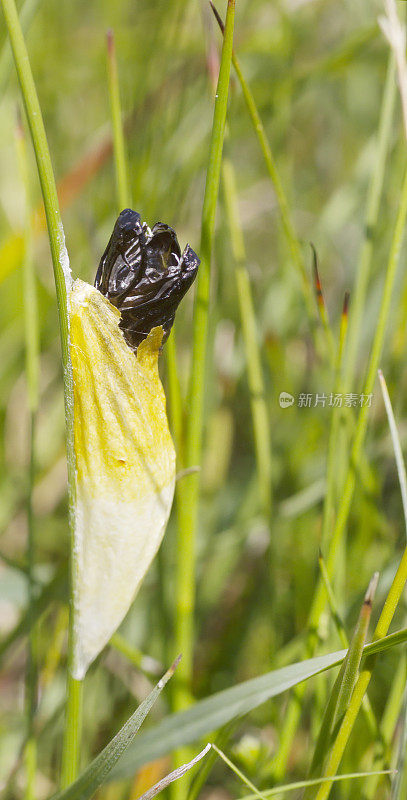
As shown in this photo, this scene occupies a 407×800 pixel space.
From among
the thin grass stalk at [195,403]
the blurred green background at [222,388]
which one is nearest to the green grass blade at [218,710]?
the thin grass stalk at [195,403]

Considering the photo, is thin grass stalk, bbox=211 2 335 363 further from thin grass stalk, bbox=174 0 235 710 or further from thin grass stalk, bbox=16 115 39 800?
thin grass stalk, bbox=16 115 39 800

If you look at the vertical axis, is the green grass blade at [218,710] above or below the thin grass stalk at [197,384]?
below

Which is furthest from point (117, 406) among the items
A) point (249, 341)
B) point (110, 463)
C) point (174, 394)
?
point (249, 341)

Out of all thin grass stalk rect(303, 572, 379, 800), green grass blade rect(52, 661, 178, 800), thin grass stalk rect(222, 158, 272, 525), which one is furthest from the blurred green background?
green grass blade rect(52, 661, 178, 800)

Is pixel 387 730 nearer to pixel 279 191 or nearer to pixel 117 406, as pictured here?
pixel 117 406

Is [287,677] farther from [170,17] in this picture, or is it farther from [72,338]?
[170,17]

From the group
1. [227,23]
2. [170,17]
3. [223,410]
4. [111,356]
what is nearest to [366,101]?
[170,17]

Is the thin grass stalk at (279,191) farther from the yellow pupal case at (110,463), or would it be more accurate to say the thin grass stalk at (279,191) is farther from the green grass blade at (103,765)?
the green grass blade at (103,765)
